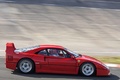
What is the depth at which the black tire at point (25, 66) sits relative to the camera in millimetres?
13219

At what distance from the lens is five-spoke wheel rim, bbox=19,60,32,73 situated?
1322 centimetres

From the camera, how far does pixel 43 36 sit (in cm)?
2448

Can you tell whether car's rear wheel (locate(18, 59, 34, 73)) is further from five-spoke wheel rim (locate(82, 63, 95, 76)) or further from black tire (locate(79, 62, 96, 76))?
five-spoke wheel rim (locate(82, 63, 95, 76))

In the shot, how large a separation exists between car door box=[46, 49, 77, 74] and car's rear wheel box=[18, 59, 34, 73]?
0.66m

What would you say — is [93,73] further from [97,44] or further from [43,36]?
[43,36]

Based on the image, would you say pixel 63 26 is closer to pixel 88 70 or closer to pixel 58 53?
pixel 58 53

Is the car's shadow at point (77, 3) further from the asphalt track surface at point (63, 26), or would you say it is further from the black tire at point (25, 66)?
the black tire at point (25, 66)

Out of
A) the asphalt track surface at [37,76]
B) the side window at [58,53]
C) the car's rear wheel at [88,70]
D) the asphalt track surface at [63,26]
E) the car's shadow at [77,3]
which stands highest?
the car's shadow at [77,3]

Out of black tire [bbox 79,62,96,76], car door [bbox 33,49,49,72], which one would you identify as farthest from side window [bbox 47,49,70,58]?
black tire [bbox 79,62,96,76]

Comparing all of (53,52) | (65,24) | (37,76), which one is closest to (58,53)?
(53,52)

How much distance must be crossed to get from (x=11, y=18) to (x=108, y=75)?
1733cm

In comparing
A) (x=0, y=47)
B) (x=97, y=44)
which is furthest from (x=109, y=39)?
(x=0, y=47)

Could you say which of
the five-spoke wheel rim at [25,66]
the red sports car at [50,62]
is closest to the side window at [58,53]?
the red sports car at [50,62]

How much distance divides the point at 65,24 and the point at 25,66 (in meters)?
15.9
